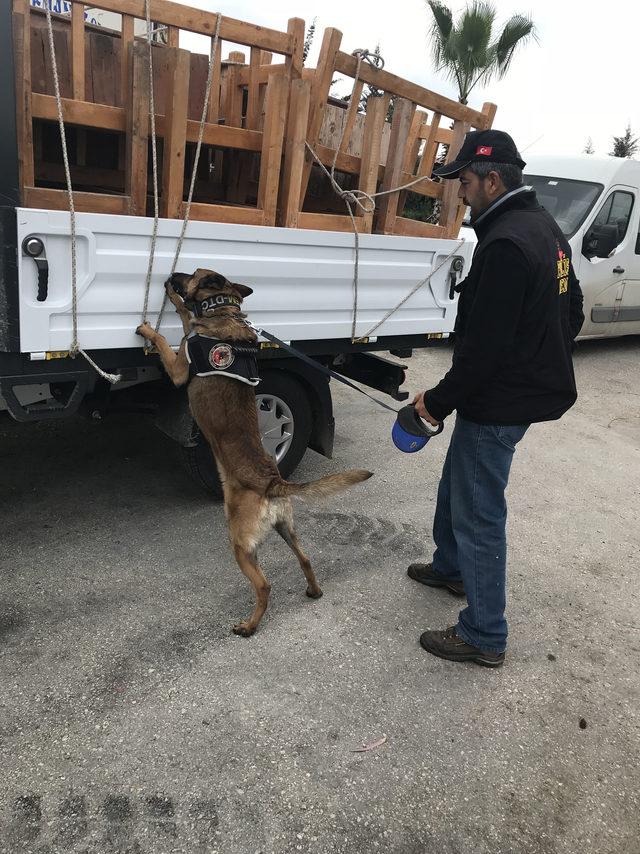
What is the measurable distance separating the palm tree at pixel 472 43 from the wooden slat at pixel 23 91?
13922 millimetres

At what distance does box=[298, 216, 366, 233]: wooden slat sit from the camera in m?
3.61

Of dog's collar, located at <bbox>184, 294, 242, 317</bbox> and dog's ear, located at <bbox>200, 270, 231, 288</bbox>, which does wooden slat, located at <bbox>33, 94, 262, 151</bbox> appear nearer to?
dog's ear, located at <bbox>200, 270, 231, 288</bbox>

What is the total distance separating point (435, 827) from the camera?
2.14 metres

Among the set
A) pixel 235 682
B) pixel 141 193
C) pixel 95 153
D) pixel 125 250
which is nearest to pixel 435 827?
pixel 235 682

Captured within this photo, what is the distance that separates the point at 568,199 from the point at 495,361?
6.42 metres

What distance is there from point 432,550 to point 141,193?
7.98 feet

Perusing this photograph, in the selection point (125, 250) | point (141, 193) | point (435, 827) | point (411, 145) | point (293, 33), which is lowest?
point (435, 827)

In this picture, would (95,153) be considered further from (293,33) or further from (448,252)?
(448,252)

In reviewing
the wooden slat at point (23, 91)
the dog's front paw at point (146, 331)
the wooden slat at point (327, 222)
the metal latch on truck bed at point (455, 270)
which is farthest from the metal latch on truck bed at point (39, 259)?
the metal latch on truck bed at point (455, 270)

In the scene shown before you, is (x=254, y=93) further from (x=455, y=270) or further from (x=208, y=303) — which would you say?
(x=455, y=270)

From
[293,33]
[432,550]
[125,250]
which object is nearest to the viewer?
[125,250]

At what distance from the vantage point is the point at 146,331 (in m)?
3.18

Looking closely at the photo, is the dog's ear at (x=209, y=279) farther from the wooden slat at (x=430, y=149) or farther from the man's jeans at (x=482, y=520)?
the wooden slat at (x=430, y=149)

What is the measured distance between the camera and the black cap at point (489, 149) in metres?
2.62
